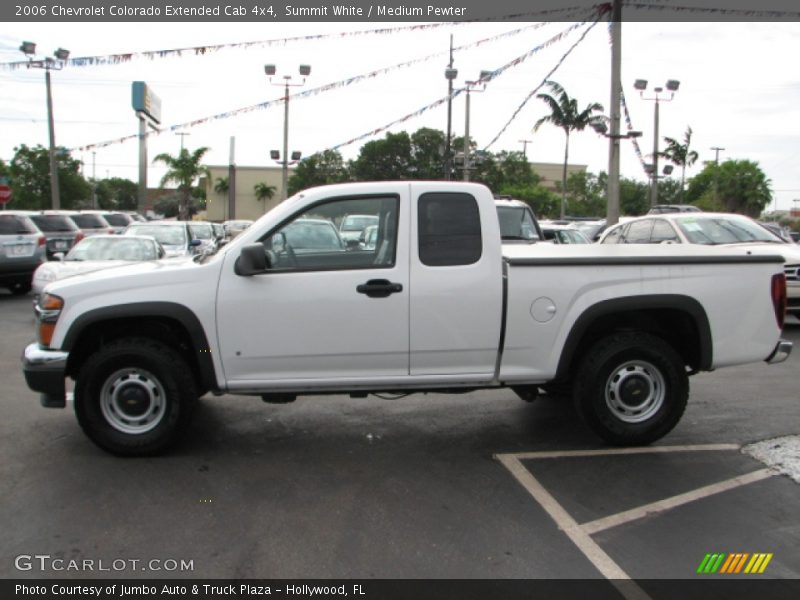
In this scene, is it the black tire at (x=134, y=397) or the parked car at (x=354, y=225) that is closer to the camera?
the black tire at (x=134, y=397)

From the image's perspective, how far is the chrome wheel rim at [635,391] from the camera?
5.09 m

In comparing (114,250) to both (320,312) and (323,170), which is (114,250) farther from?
(323,170)

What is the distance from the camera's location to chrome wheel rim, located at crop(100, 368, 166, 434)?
4.84 metres

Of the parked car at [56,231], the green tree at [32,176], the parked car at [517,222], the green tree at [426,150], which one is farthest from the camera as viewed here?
the green tree at [426,150]

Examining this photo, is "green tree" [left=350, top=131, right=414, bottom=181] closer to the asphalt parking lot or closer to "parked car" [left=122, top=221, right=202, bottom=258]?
"parked car" [left=122, top=221, right=202, bottom=258]

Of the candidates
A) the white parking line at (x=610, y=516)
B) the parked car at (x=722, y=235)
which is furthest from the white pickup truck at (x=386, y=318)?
the parked car at (x=722, y=235)

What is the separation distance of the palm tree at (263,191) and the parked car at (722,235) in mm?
56869

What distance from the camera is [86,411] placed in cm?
479

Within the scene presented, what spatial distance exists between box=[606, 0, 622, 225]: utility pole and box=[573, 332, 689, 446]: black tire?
10196 millimetres

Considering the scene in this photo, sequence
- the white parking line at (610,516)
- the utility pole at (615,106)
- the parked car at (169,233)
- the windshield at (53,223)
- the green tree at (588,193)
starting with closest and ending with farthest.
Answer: the white parking line at (610,516) < the utility pole at (615,106) < the parked car at (169,233) < the windshield at (53,223) < the green tree at (588,193)

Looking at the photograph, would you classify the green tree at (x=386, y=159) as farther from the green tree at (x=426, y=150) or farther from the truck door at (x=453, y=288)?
the truck door at (x=453, y=288)

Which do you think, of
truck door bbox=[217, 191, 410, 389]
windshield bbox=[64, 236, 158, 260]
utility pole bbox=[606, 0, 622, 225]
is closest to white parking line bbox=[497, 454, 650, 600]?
truck door bbox=[217, 191, 410, 389]

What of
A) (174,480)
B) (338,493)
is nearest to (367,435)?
(338,493)

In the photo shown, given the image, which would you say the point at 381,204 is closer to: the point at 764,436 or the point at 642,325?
the point at 642,325
